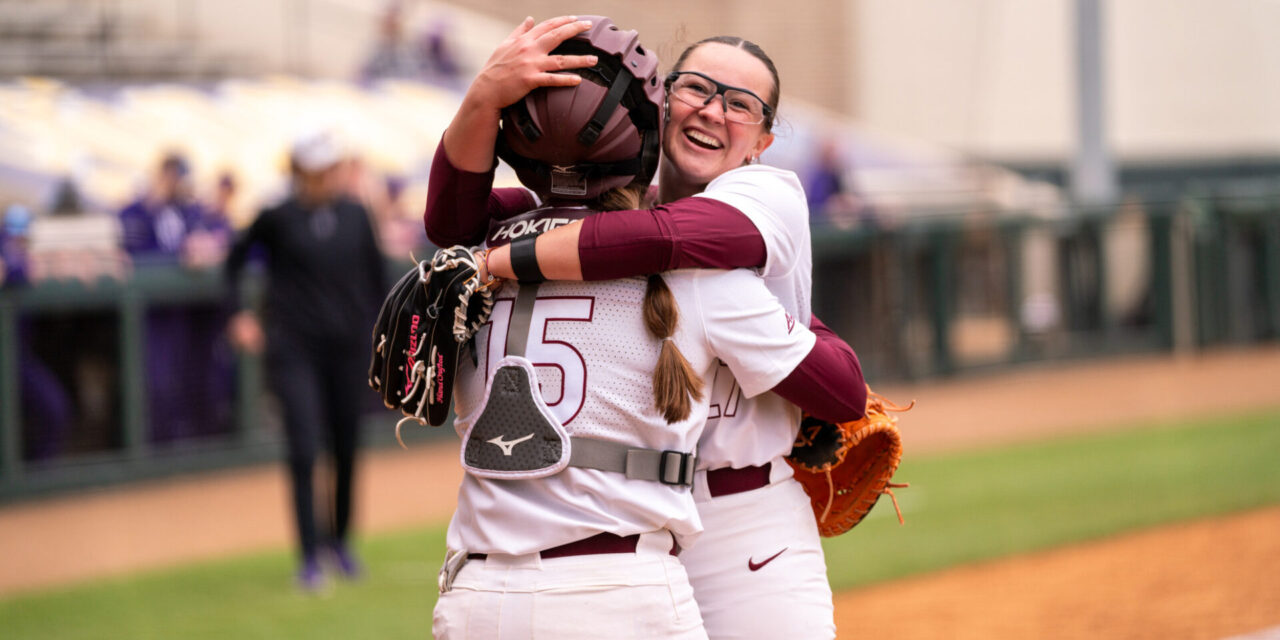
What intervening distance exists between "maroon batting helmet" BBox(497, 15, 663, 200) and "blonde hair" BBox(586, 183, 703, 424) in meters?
0.20

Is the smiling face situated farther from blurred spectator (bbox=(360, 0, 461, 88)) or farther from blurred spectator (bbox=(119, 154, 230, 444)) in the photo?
blurred spectator (bbox=(360, 0, 461, 88))

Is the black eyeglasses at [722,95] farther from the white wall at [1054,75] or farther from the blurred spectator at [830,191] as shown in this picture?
the white wall at [1054,75]

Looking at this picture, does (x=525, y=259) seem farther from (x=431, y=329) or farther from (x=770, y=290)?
(x=770, y=290)

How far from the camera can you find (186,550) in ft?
23.6

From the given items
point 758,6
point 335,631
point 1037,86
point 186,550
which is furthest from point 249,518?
point 1037,86

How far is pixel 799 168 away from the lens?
15.9 meters

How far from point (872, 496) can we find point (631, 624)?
88 centimetres

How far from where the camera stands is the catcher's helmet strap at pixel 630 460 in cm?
204

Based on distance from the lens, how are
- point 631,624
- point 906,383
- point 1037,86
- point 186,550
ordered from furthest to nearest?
point 1037,86 → point 906,383 → point 186,550 → point 631,624

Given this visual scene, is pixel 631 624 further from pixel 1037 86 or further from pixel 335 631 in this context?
pixel 1037 86

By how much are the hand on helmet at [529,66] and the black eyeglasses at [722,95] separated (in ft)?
1.28

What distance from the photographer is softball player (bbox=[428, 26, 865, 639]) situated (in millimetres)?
2283

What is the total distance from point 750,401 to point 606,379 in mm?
476

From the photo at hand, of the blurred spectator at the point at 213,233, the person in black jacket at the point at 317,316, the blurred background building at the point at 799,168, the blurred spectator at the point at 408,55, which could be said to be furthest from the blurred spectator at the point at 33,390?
the blurred spectator at the point at 408,55
